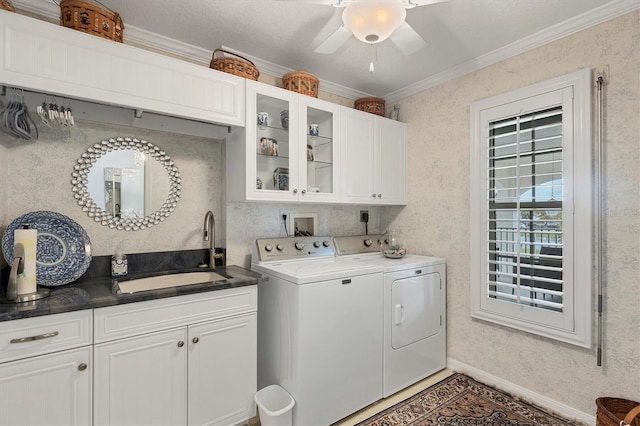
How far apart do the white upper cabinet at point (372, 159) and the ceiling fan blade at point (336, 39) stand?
2.97ft

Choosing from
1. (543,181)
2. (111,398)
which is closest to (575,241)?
(543,181)

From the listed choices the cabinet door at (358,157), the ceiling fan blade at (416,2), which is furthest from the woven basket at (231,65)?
the ceiling fan blade at (416,2)

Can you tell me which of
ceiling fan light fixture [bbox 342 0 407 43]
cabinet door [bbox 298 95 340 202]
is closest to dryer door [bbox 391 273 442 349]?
cabinet door [bbox 298 95 340 202]

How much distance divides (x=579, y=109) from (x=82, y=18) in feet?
9.65

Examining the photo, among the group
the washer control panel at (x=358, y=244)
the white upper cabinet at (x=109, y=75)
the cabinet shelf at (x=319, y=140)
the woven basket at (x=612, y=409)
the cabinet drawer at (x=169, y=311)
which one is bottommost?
the woven basket at (x=612, y=409)

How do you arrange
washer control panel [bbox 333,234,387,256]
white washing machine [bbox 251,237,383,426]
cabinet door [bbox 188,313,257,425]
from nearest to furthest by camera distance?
1. cabinet door [bbox 188,313,257,425]
2. white washing machine [bbox 251,237,383,426]
3. washer control panel [bbox 333,234,387,256]

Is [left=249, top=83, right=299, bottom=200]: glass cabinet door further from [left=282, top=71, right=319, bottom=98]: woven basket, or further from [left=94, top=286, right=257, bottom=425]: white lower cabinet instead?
[left=94, top=286, right=257, bottom=425]: white lower cabinet

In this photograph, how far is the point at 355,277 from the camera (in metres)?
2.13

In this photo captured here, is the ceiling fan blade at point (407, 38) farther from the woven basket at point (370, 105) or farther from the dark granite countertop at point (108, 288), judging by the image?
the dark granite countertop at point (108, 288)

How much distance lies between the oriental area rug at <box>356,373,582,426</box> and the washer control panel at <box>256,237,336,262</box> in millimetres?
1242

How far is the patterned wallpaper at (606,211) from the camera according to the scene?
1818 millimetres

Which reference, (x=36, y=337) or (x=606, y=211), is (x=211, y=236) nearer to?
(x=36, y=337)

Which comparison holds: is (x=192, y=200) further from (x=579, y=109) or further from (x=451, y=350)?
(x=579, y=109)

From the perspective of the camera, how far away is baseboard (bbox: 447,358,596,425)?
1995mm
